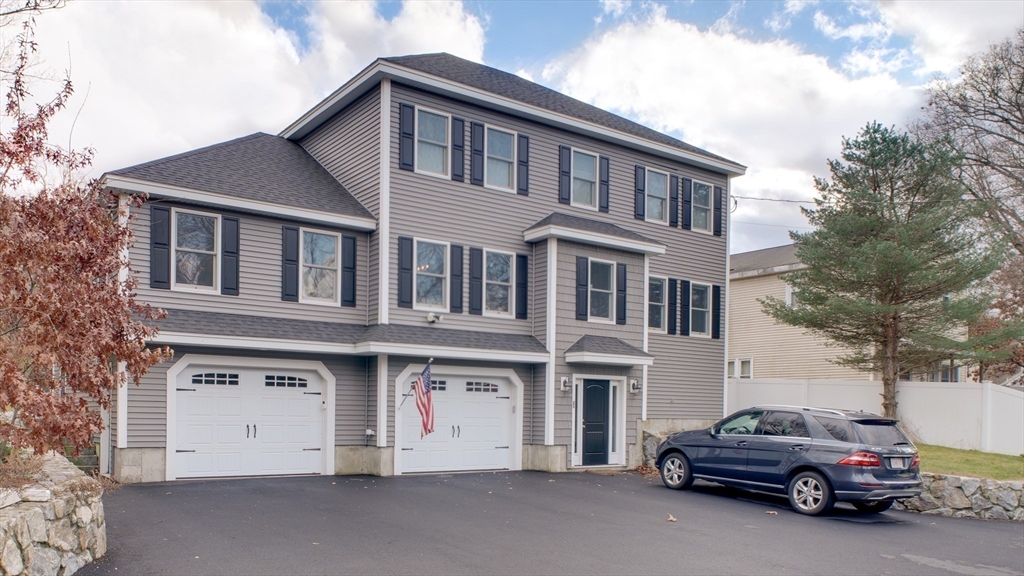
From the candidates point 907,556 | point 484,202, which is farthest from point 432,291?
point 907,556

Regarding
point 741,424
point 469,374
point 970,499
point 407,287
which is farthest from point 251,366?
point 970,499

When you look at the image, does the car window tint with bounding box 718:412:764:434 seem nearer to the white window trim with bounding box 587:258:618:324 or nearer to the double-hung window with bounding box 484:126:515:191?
the white window trim with bounding box 587:258:618:324

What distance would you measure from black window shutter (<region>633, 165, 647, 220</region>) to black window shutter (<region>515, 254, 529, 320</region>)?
3868mm

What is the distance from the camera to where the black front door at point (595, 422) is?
18656 mm

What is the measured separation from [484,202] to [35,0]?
30.5 feet

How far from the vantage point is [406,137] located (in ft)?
55.4

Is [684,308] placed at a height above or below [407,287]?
below

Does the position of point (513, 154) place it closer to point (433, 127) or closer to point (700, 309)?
point (433, 127)

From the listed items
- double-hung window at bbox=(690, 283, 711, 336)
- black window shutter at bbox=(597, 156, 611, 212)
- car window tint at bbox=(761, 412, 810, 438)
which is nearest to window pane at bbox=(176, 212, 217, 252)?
black window shutter at bbox=(597, 156, 611, 212)

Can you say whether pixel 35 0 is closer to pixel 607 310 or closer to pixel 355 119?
pixel 355 119

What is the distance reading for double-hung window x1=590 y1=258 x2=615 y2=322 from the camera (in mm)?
19031

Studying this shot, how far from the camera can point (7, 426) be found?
7.12 m

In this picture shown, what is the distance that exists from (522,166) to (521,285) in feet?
9.02

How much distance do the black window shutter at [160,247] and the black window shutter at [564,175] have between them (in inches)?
347
